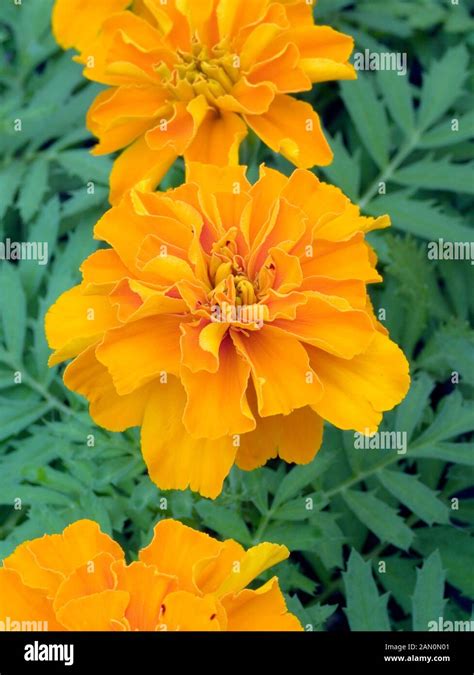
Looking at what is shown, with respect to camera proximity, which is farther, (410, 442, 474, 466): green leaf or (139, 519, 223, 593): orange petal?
(410, 442, 474, 466): green leaf

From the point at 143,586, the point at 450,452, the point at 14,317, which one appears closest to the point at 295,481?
the point at 450,452

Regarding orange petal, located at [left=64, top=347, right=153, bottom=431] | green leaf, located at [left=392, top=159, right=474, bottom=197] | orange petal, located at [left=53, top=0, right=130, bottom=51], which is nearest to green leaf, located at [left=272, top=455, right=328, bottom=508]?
orange petal, located at [left=64, top=347, right=153, bottom=431]

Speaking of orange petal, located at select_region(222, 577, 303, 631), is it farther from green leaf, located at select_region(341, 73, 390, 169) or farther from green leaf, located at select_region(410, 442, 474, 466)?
green leaf, located at select_region(341, 73, 390, 169)

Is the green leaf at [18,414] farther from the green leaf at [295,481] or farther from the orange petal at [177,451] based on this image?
the orange petal at [177,451]

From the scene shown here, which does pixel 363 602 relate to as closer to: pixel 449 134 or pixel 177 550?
pixel 177 550
